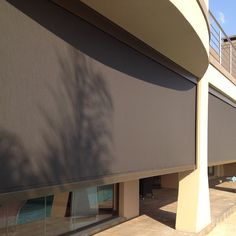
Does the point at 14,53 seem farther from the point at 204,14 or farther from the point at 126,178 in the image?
the point at 204,14

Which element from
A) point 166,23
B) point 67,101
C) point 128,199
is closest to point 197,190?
point 128,199

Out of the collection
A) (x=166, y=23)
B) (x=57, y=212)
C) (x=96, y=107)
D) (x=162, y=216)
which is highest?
(x=166, y=23)

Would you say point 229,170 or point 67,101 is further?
point 229,170

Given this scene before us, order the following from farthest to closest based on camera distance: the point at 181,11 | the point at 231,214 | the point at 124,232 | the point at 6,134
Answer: the point at 231,214
the point at 124,232
the point at 181,11
the point at 6,134

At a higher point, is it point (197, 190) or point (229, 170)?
point (197, 190)

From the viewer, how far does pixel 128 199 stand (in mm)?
11500

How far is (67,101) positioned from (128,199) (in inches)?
281

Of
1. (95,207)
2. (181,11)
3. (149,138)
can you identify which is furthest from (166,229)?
(181,11)

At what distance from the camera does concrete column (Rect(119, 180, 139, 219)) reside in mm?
11289

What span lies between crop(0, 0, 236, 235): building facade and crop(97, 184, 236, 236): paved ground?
464 mm

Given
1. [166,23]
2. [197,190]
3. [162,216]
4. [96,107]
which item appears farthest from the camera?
[162,216]

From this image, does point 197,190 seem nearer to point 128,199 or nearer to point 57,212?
point 128,199

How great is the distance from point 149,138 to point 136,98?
96cm

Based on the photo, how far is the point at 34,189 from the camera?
419 cm
